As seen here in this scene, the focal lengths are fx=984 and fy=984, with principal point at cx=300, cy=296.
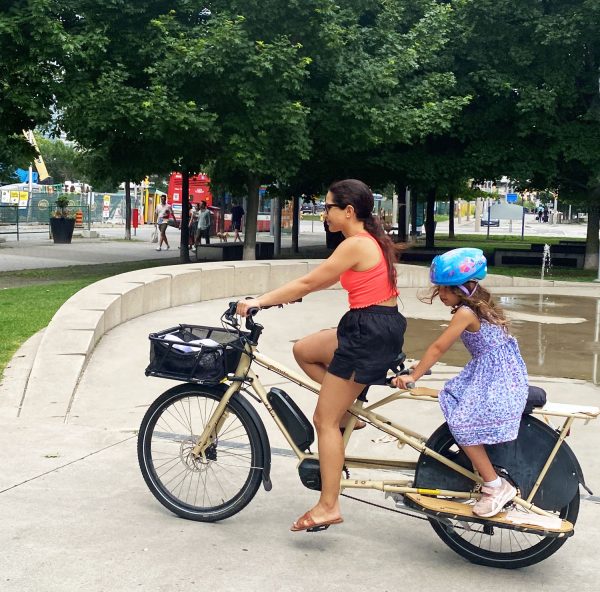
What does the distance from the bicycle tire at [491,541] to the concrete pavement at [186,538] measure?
2.2 inches

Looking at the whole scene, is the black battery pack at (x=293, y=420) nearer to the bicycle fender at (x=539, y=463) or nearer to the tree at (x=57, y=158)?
the bicycle fender at (x=539, y=463)

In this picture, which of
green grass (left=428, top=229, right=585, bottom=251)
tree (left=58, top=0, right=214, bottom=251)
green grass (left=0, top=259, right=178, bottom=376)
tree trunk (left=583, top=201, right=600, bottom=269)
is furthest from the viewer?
green grass (left=428, top=229, right=585, bottom=251)

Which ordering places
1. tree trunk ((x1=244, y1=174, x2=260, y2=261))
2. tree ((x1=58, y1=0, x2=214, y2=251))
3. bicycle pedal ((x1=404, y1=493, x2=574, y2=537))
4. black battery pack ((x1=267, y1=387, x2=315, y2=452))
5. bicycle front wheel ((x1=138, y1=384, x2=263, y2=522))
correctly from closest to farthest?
bicycle pedal ((x1=404, y1=493, x2=574, y2=537)) → black battery pack ((x1=267, y1=387, x2=315, y2=452)) → bicycle front wheel ((x1=138, y1=384, x2=263, y2=522)) → tree ((x1=58, y1=0, x2=214, y2=251)) → tree trunk ((x1=244, y1=174, x2=260, y2=261))

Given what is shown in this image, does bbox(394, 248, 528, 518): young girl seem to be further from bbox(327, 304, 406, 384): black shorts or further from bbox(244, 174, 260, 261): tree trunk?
bbox(244, 174, 260, 261): tree trunk

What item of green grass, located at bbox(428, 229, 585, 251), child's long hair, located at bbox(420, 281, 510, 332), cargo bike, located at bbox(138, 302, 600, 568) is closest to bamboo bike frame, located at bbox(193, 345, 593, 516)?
cargo bike, located at bbox(138, 302, 600, 568)

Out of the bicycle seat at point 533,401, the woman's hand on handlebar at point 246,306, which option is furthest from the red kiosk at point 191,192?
the bicycle seat at point 533,401

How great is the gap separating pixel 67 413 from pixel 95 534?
102 inches

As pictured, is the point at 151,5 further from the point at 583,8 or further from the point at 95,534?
the point at 95,534

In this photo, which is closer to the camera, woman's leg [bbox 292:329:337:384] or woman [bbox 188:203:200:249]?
woman's leg [bbox 292:329:337:384]

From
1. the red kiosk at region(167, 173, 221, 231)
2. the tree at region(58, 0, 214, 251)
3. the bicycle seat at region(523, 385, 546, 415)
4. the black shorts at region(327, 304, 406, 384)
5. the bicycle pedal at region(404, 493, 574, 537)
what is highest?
the tree at region(58, 0, 214, 251)

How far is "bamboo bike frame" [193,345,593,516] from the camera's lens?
4.27m

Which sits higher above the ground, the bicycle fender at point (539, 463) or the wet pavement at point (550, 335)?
the bicycle fender at point (539, 463)

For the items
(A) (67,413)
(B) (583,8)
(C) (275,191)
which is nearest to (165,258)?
(C) (275,191)

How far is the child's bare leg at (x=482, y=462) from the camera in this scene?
424cm
